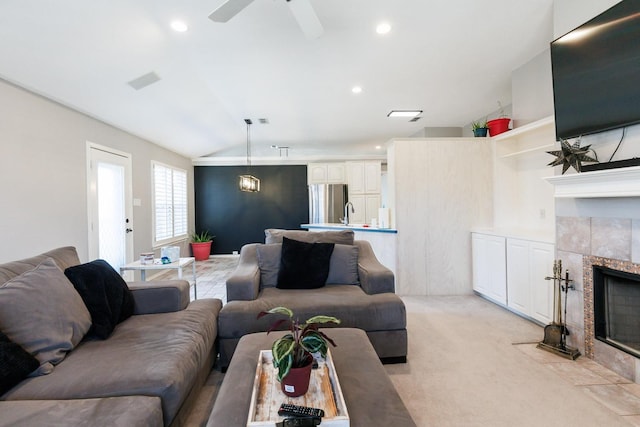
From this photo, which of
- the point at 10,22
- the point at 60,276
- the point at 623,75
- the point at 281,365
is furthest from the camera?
the point at 10,22

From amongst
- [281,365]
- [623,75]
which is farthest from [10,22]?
[623,75]

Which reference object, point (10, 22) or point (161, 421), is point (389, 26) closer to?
point (10, 22)

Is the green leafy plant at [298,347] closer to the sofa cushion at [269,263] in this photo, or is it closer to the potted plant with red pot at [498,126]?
the sofa cushion at [269,263]

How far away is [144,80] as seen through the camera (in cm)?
342

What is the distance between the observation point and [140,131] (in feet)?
15.4

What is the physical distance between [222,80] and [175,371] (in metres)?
3.43

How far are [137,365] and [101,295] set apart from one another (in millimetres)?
693

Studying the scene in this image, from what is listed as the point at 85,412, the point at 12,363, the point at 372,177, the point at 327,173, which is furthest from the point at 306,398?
the point at 327,173

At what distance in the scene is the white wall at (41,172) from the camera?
106 inches

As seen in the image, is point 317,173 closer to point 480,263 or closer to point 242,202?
point 242,202

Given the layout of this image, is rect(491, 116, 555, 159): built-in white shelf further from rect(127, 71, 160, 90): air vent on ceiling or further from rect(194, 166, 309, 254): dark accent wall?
rect(194, 166, 309, 254): dark accent wall

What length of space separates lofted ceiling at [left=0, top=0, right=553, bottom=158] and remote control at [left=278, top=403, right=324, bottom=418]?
272 cm

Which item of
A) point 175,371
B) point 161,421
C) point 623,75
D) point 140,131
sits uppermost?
point 140,131

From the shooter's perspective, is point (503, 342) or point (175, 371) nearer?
point (175, 371)
